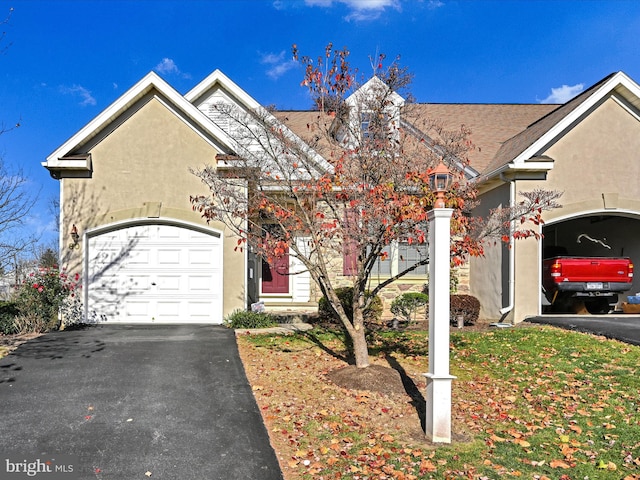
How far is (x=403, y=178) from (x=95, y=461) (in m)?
5.17

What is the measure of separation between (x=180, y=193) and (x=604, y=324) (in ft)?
33.8

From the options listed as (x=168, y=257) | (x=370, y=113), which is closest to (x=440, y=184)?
(x=370, y=113)

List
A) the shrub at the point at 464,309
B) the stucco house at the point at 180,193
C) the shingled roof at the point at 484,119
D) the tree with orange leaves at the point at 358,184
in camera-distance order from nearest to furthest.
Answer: the tree with orange leaves at the point at 358,184 → the stucco house at the point at 180,193 → the shrub at the point at 464,309 → the shingled roof at the point at 484,119

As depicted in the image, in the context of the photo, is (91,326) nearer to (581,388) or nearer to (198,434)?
(198,434)

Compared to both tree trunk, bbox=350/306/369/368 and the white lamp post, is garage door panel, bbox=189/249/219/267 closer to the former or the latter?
tree trunk, bbox=350/306/369/368

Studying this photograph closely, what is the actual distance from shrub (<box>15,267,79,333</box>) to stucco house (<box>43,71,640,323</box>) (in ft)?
1.96

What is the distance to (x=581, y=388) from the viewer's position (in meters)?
7.14

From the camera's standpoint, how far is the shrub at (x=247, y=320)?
37.8ft

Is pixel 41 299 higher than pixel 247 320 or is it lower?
higher

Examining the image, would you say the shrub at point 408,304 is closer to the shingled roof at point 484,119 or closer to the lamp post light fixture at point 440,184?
the shingled roof at point 484,119

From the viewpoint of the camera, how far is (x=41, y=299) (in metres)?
11.0

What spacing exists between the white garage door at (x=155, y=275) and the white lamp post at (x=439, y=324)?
24.6ft

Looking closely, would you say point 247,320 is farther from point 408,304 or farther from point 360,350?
point 360,350

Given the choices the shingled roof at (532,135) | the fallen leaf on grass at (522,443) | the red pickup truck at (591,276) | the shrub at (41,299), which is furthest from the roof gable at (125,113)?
the red pickup truck at (591,276)
